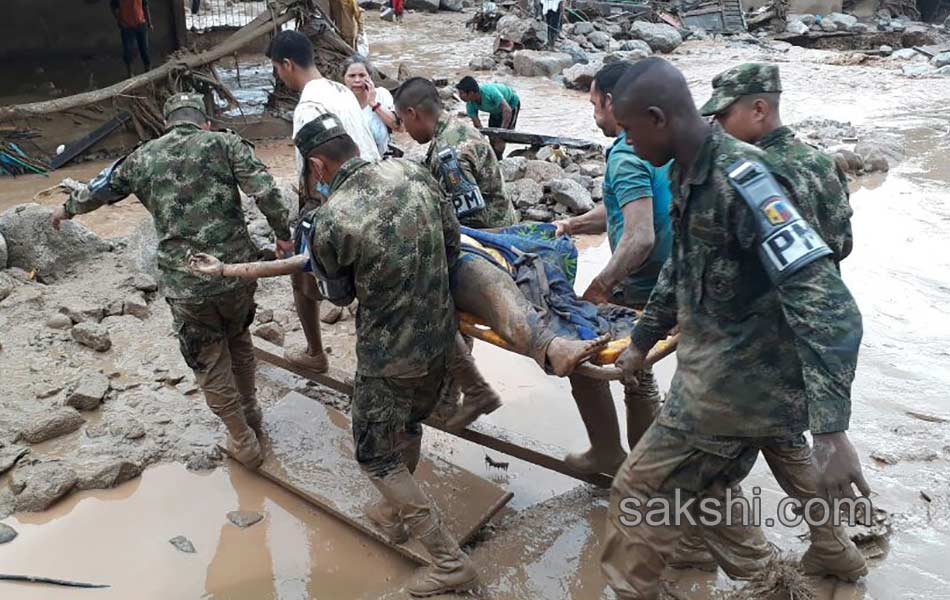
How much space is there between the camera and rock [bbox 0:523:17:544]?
370 centimetres

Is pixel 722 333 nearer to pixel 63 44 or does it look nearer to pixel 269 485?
pixel 269 485

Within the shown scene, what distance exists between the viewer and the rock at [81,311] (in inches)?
217

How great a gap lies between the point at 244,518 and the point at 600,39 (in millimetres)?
17772

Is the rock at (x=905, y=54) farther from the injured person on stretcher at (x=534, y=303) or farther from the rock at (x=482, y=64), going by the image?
the injured person on stretcher at (x=534, y=303)

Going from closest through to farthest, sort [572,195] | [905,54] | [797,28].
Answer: [572,195] → [905,54] → [797,28]

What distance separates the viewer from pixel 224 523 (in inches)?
154

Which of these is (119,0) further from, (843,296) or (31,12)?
(843,296)

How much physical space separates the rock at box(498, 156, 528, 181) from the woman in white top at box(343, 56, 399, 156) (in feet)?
10.2

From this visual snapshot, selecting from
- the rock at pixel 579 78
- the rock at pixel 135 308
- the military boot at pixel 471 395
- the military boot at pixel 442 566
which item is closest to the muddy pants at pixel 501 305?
the military boot at pixel 471 395

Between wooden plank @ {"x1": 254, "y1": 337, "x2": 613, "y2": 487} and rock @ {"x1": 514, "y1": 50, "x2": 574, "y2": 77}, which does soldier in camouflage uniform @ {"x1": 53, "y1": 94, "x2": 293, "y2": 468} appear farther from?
rock @ {"x1": 514, "y1": 50, "x2": 574, "y2": 77}

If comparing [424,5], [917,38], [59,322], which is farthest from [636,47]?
[59,322]

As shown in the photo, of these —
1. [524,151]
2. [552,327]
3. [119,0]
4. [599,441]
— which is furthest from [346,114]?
[119,0]

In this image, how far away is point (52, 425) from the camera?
4.38 metres

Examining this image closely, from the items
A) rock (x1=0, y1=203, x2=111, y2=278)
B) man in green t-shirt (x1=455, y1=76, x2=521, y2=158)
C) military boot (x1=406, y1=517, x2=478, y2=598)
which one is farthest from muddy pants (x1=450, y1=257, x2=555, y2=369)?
man in green t-shirt (x1=455, y1=76, x2=521, y2=158)
